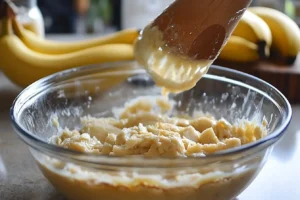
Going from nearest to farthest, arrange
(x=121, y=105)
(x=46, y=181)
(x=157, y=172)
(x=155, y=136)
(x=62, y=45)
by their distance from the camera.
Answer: (x=157, y=172) < (x=155, y=136) < (x=46, y=181) < (x=121, y=105) < (x=62, y=45)

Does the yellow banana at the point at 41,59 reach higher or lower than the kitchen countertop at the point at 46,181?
higher

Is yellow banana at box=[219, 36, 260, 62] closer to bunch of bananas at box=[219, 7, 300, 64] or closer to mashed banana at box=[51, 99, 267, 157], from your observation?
bunch of bananas at box=[219, 7, 300, 64]

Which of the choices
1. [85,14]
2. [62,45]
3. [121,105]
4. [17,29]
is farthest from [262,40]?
[85,14]

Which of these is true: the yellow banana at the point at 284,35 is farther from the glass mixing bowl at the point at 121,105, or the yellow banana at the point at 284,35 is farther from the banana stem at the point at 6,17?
the banana stem at the point at 6,17

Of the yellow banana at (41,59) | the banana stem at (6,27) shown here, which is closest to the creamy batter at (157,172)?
the yellow banana at (41,59)

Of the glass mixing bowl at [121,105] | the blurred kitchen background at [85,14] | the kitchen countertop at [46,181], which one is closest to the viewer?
the glass mixing bowl at [121,105]

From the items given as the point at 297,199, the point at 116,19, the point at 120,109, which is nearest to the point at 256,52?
the point at 120,109

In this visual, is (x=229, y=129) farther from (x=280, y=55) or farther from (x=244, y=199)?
(x=280, y=55)

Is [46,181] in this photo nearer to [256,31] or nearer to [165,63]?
[165,63]
